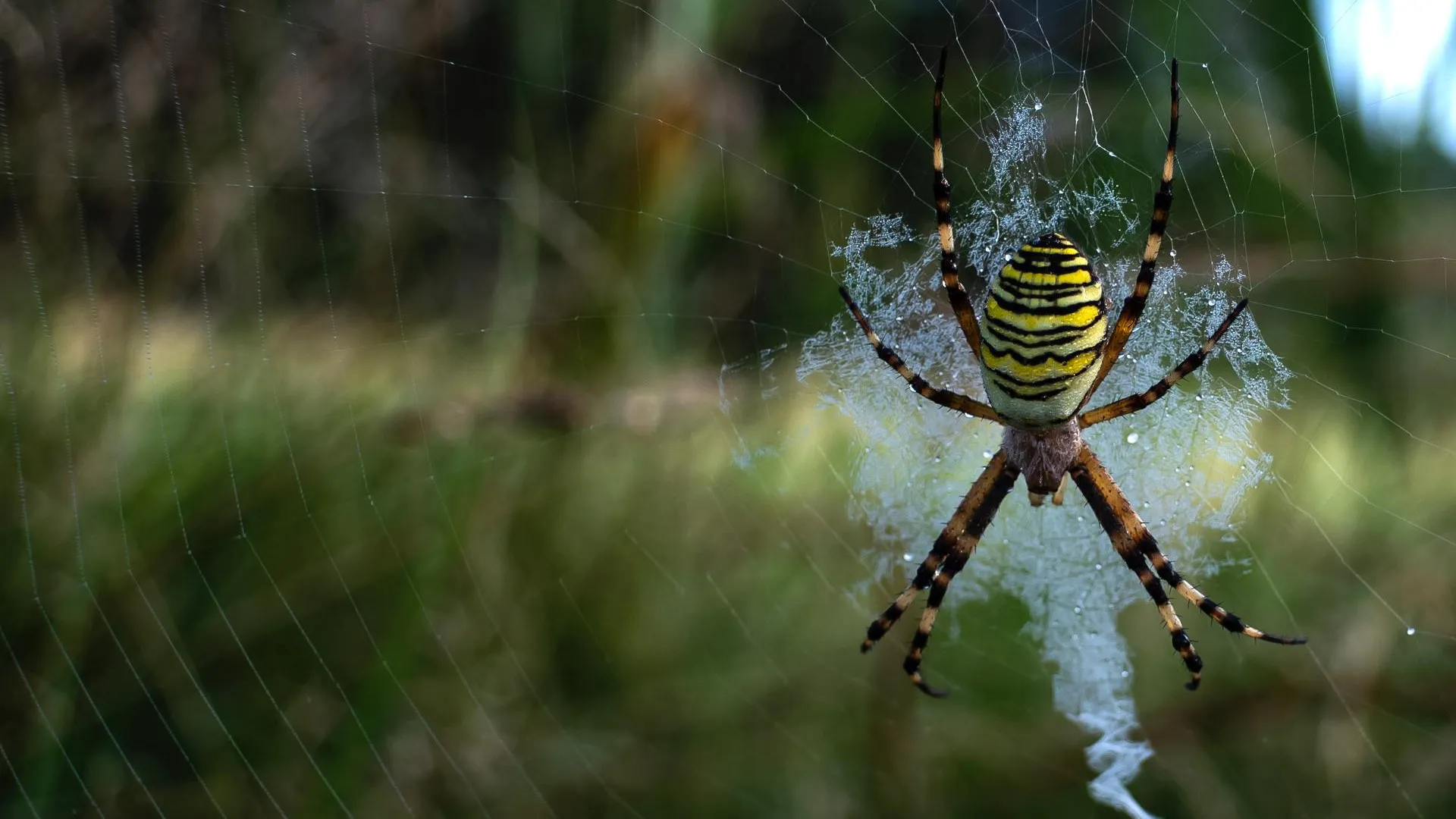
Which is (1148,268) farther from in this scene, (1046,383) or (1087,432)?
(1087,432)

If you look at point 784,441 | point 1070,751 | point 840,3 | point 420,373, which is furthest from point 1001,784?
point 840,3

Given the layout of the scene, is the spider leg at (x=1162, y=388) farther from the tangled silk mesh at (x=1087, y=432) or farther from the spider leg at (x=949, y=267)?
the spider leg at (x=949, y=267)

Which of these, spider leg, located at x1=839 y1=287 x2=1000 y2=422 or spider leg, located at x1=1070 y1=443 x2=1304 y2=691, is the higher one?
spider leg, located at x1=1070 y1=443 x2=1304 y2=691

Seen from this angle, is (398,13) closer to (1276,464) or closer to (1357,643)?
(1276,464)

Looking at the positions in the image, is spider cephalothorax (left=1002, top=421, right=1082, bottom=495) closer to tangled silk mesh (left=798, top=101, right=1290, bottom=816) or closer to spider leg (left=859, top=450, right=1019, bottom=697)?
spider leg (left=859, top=450, right=1019, bottom=697)

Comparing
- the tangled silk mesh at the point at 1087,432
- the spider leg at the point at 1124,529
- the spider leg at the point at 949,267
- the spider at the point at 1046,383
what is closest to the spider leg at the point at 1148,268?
the spider at the point at 1046,383

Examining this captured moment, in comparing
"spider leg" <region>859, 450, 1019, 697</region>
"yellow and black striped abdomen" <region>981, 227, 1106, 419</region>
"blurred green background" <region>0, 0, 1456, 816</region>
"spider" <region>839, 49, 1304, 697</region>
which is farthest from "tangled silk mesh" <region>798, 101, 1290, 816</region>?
"yellow and black striped abdomen" <region>981, 227, 1106, 419</region>
